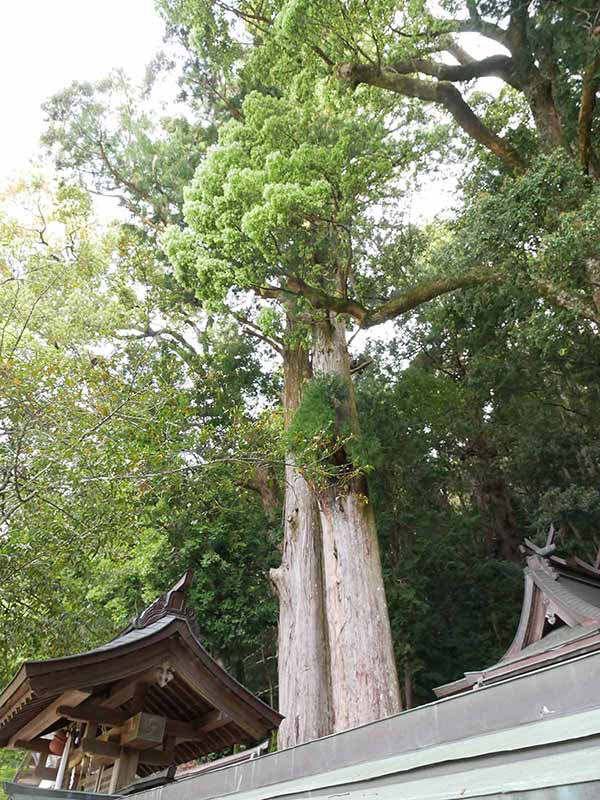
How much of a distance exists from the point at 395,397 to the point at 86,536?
8.22 meters

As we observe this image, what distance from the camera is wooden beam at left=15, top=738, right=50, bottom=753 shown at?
438 centimetres

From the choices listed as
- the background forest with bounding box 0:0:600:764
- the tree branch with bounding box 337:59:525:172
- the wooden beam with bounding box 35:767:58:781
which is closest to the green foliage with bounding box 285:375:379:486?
the background forest with bounding box 0:0:600:764

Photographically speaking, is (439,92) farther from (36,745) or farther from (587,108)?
(36,745)

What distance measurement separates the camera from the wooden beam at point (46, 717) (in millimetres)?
3664

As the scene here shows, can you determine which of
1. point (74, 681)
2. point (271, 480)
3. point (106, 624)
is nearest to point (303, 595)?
point (106, 624)

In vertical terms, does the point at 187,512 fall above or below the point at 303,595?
above

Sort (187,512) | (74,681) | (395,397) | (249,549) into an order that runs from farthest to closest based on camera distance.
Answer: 1. (395,397)
2. (249,549)
3. (187,512)
4. (74,681)

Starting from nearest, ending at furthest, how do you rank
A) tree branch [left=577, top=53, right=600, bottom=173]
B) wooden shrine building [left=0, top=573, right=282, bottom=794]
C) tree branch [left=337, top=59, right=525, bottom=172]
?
wooden shrine building [left=0, top=573, right=282, bottom=794] → tree branch [left=577, top=53, right=600, bottom=173] → tree branch [left=337, top=59, right=525, bottom=172]

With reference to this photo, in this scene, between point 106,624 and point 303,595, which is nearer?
point 106,624

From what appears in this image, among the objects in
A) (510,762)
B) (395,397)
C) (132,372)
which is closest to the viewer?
(510,762)

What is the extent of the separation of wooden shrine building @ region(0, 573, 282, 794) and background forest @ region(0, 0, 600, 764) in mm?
1416

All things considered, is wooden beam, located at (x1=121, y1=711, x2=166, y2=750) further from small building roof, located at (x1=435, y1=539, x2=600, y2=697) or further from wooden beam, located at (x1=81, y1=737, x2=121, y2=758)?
small building roof, located at (x1=435, y1=539, x2=600, y2=697)

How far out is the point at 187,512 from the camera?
9.59 m

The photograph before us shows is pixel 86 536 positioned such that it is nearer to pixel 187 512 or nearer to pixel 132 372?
pixel 132 372
